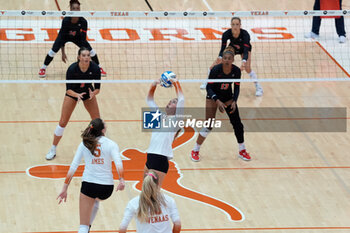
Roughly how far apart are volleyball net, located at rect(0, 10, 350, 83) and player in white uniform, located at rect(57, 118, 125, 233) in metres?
6.21

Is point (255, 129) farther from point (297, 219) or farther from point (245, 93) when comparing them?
point (297, 219)

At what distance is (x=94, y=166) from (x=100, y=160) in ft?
0.37

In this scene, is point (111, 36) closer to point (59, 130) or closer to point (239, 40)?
point (239, 40)

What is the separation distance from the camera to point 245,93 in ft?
46.8

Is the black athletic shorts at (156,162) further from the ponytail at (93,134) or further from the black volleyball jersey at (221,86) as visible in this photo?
the black volleyball jersey at (221,86)

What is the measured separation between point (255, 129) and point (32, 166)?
14.0 ft

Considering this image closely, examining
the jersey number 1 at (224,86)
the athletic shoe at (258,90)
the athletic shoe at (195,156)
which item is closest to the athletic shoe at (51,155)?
the athletic shoe at (195,156)

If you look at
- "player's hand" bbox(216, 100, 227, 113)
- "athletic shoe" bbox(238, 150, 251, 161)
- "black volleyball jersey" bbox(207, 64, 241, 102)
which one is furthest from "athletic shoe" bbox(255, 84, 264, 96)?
"player's hand" bbox(216, 100, 227, 113)

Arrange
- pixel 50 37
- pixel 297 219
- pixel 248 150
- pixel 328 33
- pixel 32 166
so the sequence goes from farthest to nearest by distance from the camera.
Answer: pixel 328 33 → pixel 50 37 → pixel 248 150 → pixel 32 166 → pixel 297 219

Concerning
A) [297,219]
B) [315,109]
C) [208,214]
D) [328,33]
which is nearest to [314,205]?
[297,219]

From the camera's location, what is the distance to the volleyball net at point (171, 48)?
48.6ft

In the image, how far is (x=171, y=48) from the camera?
16062 mm

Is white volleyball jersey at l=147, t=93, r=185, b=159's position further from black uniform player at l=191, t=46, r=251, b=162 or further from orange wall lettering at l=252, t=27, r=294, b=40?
orange wall lettering at l=252, t=27, r=294, b=40

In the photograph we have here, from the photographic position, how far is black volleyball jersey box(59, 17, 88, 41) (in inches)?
523
